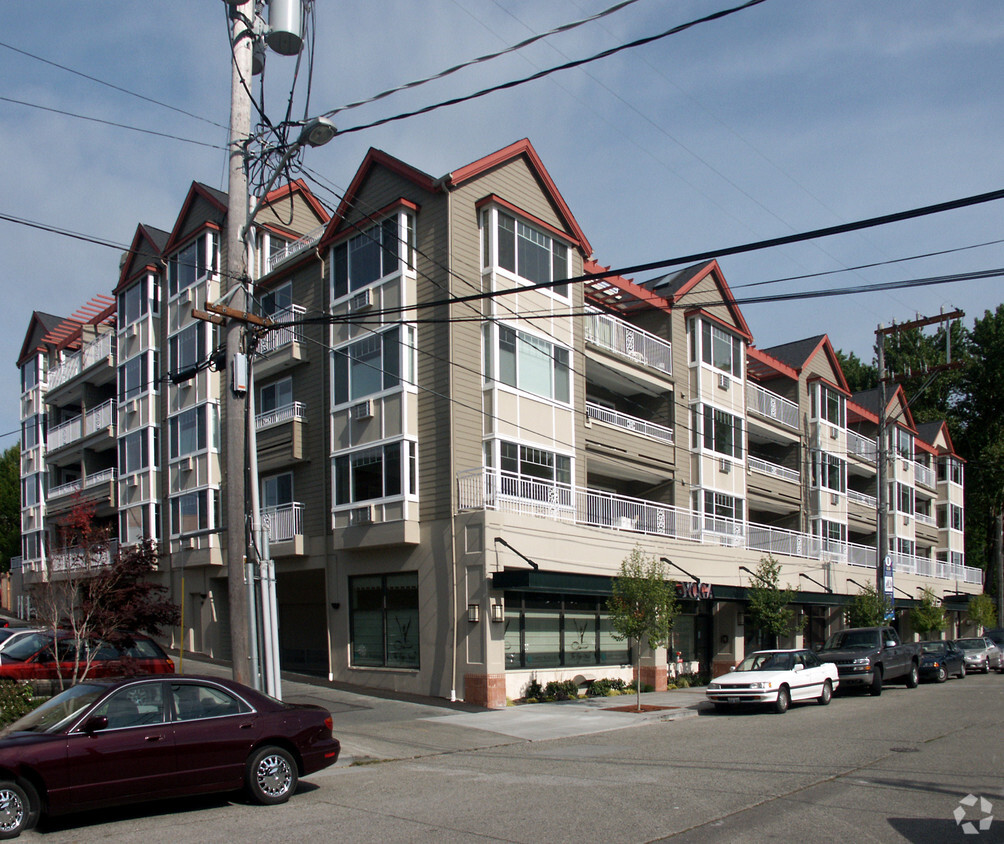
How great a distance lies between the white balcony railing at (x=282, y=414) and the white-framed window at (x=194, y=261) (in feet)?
19.2

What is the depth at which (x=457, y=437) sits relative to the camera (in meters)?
22.9

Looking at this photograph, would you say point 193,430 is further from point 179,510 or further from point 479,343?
point 479,343

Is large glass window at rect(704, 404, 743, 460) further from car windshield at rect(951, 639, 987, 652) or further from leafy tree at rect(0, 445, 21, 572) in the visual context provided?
leafy tree at rect(0, 445, 21, 572)

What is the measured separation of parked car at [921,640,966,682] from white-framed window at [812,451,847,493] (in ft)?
30.4

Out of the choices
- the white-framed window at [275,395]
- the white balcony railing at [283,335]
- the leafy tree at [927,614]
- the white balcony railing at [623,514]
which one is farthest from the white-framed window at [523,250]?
the leafy tree at [927,614]

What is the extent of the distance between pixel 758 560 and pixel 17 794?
2713cm

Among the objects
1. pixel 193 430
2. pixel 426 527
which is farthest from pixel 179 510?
pixel 426 527

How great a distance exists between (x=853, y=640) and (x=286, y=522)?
54.2 feet

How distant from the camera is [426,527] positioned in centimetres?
2302

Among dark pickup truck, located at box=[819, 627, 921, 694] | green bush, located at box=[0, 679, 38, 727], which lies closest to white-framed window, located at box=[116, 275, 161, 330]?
green bush, located at box=[0, 679, 38, 727]

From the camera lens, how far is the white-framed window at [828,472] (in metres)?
41.1

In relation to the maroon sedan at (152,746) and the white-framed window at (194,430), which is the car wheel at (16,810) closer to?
the maroon sedan at (152,746)

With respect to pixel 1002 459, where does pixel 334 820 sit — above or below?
below

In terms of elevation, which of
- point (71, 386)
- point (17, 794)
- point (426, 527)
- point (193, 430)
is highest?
point (71, 386)
